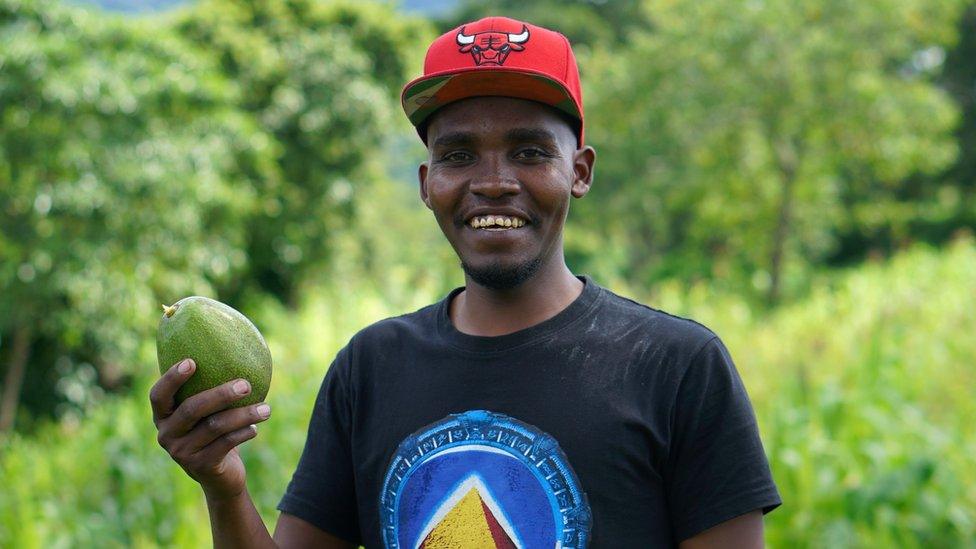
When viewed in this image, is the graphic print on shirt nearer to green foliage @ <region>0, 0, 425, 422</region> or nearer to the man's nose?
the man's nose

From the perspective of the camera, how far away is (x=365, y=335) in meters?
1.98

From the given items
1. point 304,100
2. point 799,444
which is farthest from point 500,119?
point 304,100

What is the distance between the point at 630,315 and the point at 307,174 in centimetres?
1307

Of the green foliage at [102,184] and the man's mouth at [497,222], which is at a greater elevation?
the green foliage at [102,184]

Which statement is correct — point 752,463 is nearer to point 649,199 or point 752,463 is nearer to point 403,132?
point 403,132

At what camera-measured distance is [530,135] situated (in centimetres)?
183

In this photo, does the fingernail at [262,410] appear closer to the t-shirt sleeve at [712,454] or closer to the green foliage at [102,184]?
the t-shirt sleeve at [712,454]

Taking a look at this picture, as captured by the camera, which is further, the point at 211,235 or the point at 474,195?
the point at 211,235

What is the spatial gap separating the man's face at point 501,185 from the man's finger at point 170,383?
51 cm

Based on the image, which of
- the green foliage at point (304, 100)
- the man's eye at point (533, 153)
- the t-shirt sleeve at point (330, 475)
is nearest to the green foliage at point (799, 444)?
the t-shirt sleeve at point (330, 475)

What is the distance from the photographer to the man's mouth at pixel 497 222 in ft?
5.92

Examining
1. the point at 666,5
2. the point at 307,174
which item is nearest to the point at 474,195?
the point at 307,174

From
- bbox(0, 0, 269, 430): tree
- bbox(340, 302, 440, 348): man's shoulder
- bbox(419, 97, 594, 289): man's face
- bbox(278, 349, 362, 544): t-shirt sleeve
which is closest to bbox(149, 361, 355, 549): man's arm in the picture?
bbox(278, 349, 362, 544): t-shirt sleeve

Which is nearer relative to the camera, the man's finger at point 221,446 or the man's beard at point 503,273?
the man's finger at point 221,446
